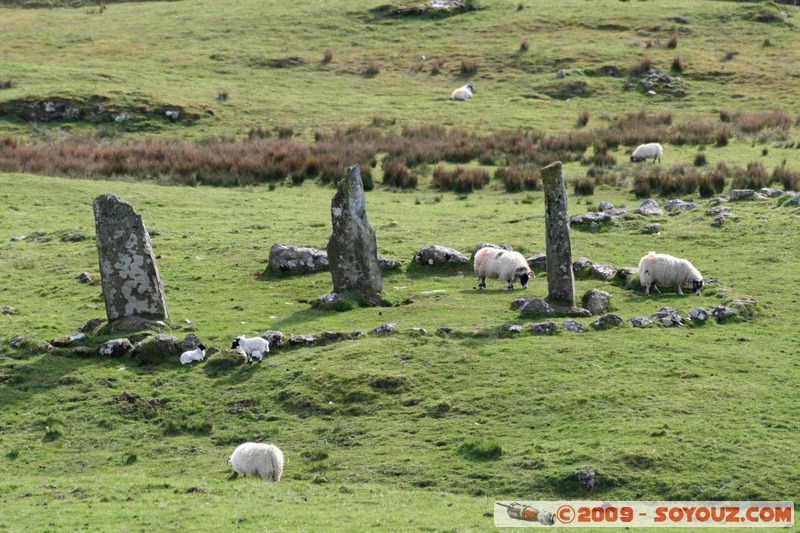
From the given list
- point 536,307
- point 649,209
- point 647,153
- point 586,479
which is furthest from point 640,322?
point 647,153

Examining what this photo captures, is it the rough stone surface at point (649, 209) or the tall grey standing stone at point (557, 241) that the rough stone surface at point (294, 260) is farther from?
the rough stone surface at point (649, 209)

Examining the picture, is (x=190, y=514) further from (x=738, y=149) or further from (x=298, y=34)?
(x=298, y=34)

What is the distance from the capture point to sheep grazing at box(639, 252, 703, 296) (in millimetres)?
25234

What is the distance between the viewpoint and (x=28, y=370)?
2161 centimetres

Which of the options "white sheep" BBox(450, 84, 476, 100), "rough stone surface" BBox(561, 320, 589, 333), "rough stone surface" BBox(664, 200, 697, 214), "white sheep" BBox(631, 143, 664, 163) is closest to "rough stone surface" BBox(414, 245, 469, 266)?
"rough stone surface" BBox(561, 320, 589, 333)

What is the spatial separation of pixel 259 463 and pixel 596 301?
10335mm

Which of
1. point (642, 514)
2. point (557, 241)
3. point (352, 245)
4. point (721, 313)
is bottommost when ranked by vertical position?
point (642, 514)

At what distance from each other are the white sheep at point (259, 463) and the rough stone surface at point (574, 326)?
819 centimetres

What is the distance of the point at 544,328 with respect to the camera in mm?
22656

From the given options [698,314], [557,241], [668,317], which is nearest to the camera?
[668,317]

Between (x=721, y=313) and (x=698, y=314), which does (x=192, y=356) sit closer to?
(x=698, y=314)

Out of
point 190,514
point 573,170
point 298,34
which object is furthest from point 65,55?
point 190,514

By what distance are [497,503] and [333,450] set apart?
385cm

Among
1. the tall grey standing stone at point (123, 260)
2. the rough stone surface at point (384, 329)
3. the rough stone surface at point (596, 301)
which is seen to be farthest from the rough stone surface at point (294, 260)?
the rough stone surface at point (596, 301)
